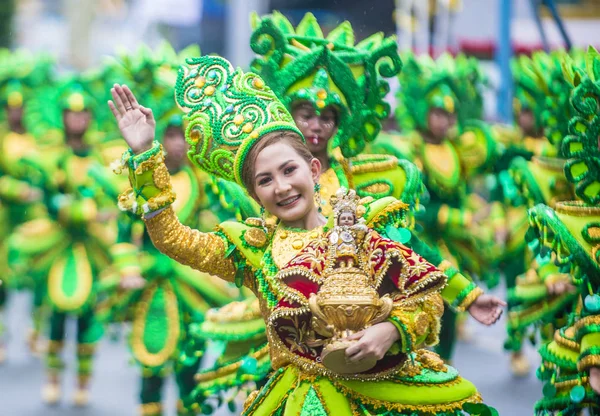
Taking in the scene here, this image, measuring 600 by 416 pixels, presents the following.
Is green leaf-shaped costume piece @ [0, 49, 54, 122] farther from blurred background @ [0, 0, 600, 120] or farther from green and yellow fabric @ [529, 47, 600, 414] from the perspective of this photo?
green and yellow fabric @ [529, 47, 600, 414]

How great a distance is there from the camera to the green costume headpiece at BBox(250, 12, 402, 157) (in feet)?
14.5

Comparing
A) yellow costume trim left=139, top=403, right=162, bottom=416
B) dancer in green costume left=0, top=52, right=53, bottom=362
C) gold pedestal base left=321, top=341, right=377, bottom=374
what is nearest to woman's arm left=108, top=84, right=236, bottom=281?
gold pedestal base left=321, top=341, right=377, bottom=374

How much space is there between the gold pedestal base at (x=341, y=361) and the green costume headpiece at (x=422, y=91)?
5055 mm

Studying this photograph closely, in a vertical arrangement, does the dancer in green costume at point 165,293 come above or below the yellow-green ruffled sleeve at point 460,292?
below

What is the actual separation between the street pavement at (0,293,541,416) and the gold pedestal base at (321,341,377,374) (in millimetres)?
4027

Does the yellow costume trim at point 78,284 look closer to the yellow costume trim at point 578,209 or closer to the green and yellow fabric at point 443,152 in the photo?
the green and yellow fabric at point 443,152

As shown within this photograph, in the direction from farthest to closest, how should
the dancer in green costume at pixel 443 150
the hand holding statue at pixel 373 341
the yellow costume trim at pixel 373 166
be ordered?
the dancer in green costume at pixel 443 150, the yellow costume trim at pixel 373 166, the hand holding statue at pixel 373 341

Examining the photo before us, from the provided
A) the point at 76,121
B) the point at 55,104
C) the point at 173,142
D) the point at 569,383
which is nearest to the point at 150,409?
the point at 173,142

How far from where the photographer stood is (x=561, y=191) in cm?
536

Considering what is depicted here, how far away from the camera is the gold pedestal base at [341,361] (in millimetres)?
2988

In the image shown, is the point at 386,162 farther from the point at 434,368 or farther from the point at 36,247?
the point at 36,247

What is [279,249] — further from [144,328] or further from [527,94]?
[527,94]

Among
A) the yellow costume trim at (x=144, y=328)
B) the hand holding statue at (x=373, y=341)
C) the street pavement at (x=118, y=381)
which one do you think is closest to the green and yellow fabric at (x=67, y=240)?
the street pavement at (x=118, y=381)

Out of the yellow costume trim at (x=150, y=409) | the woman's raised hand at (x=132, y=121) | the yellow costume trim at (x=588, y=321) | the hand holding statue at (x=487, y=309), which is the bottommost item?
the yellow costume trim at (x=150, y=409)
